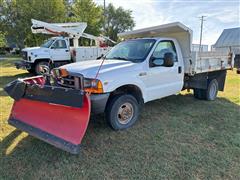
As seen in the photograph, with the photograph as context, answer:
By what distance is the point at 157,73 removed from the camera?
4.73 meters

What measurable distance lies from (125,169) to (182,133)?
5.56ft

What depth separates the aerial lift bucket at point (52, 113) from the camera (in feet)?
10.3

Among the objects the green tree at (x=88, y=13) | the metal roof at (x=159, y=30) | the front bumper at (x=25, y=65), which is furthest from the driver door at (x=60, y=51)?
the green tree at (x=88, y=13)

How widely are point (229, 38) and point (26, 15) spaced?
110ft

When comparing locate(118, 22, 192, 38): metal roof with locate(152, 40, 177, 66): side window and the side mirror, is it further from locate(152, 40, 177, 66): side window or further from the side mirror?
the side mirror

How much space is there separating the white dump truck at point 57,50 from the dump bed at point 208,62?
289 inches

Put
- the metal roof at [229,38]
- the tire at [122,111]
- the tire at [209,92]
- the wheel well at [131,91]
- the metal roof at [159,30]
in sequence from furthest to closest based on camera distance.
→ the metal roof at [229,38] → the tire at [209,92] → the metal roof at [159,30] → the wheel well at [131,91] → the tire at [122,111]

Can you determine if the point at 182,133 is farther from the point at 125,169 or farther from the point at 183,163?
the point at 125,169

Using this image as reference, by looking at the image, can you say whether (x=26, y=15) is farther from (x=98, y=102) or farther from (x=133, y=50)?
(x=98, y=102)

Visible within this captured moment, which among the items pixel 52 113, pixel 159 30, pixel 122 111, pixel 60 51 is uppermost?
pixel 159 30

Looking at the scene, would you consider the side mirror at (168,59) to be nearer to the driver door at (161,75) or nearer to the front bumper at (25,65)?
the driver door at (161,75)

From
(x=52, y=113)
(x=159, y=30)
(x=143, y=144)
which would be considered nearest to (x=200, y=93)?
(x=159, y=30)

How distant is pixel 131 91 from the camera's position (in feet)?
14.6

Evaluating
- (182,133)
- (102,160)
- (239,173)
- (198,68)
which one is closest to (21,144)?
(102,160)
